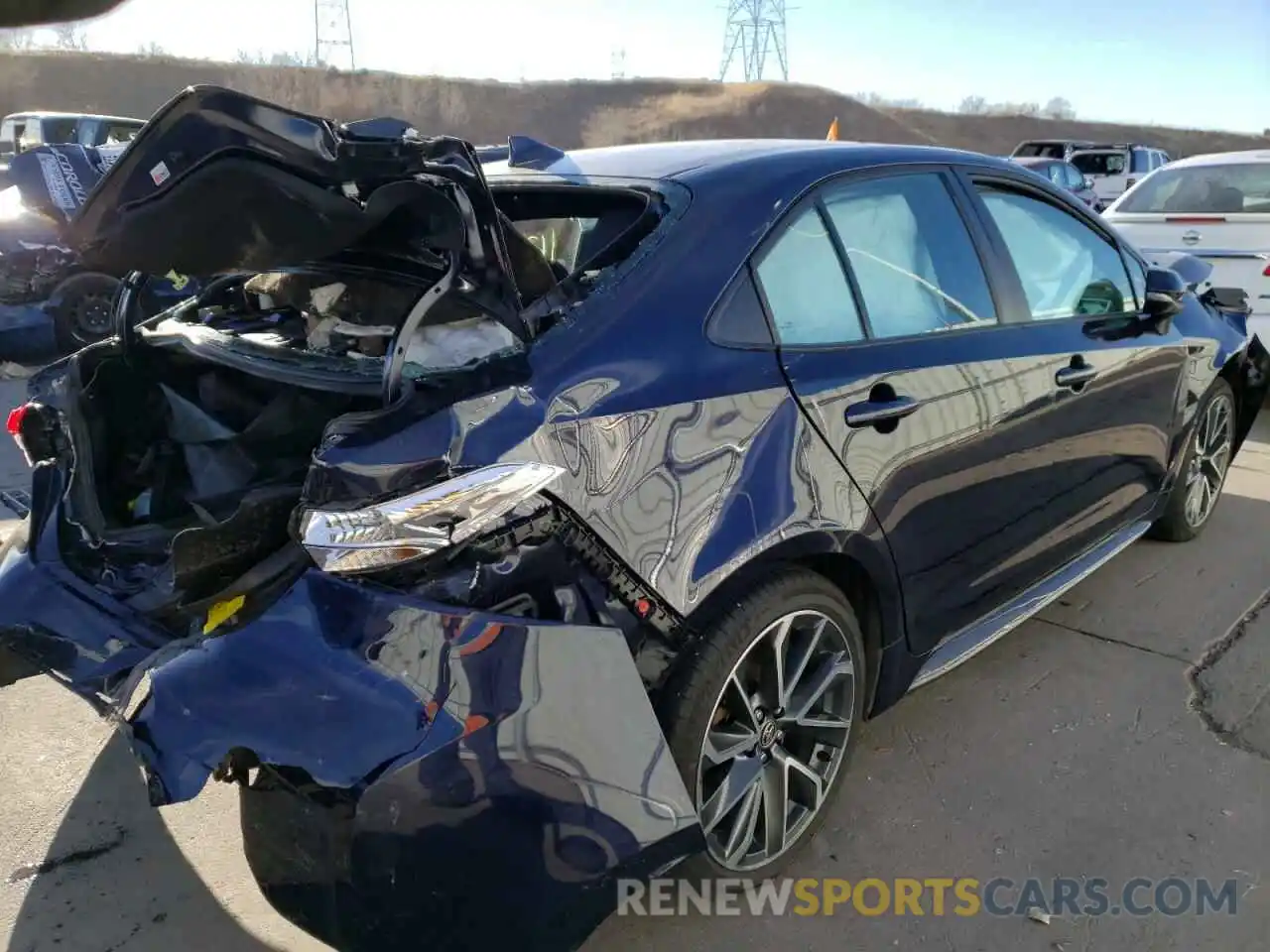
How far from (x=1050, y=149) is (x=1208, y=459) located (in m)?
20.2

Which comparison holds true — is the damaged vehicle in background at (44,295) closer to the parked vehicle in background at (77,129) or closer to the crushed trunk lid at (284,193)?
the parked vehicle in background at (77,129)

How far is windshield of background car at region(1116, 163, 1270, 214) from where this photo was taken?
7.37 metres

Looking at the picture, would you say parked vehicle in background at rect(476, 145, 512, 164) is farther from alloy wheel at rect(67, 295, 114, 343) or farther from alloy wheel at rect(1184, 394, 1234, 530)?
alloy wheel at rect(67, 295, 114, 343)

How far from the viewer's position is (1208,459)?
4648 millimetres

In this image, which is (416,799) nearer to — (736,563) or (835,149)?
(736,563)

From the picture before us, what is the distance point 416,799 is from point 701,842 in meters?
0.65

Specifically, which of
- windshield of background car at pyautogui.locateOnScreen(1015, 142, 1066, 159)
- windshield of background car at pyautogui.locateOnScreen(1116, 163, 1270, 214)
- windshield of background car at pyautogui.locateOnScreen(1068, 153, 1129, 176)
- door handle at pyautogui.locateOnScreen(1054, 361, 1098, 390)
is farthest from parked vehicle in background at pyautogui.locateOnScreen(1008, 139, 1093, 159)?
door handle at pyautogui.locateOnScreen(1054, 361, 1098, 390)

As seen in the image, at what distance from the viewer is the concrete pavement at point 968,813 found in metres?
2.36

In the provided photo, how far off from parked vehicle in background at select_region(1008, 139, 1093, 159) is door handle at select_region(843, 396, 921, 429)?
69.7 feet

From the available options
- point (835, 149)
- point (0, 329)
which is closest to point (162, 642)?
point (835, 149)

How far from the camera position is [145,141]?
1.94 metres

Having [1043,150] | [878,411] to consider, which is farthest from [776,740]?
[1043,150]

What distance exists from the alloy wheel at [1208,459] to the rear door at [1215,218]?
8.11ft

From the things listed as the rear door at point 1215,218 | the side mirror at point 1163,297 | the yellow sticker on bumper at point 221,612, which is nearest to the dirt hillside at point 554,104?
the rear door at point 1215,218
